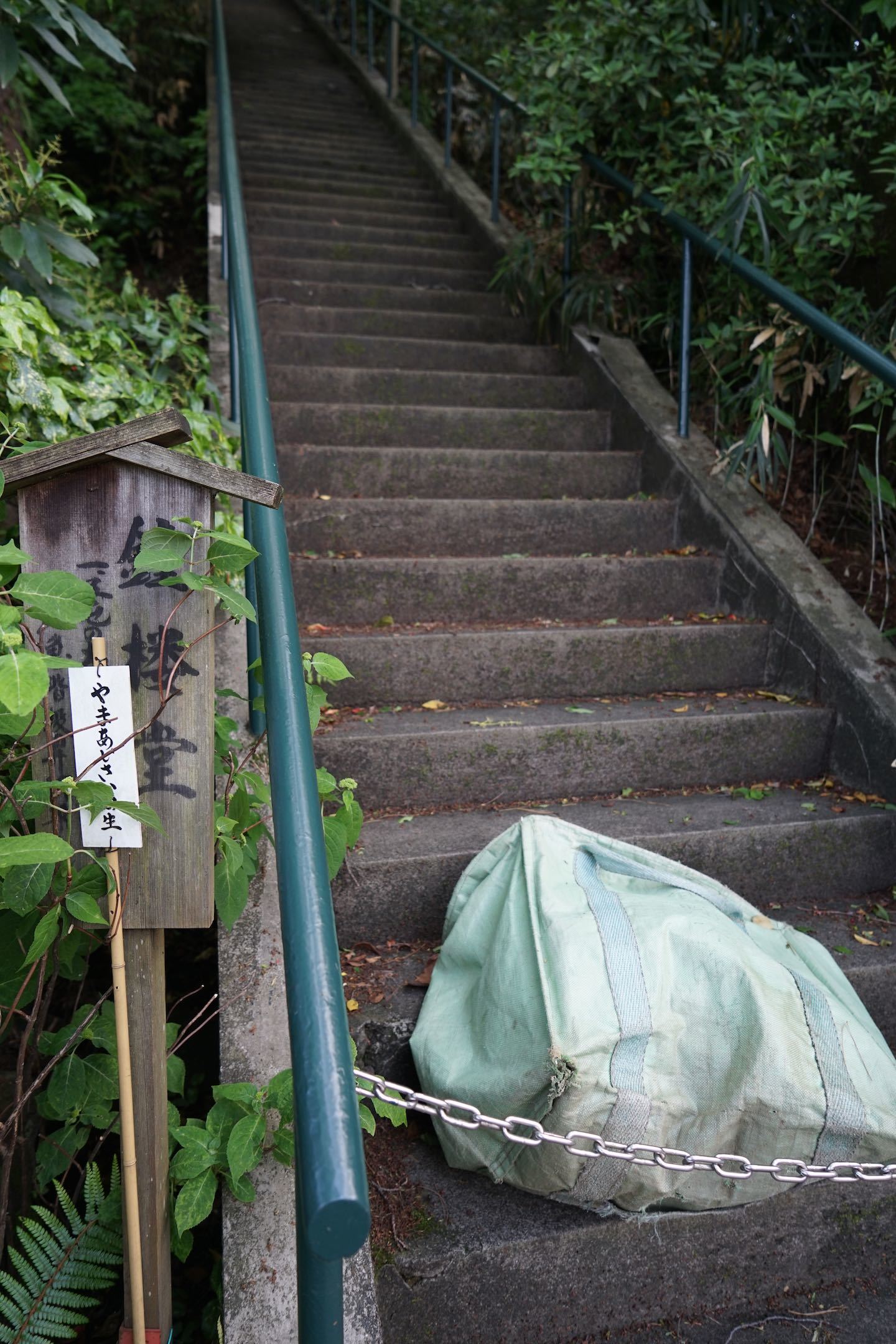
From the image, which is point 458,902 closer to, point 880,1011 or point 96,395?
point 880,1011

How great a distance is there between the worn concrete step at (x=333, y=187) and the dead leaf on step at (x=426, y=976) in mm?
5443

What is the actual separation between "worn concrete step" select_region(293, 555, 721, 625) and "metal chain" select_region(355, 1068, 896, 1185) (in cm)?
172

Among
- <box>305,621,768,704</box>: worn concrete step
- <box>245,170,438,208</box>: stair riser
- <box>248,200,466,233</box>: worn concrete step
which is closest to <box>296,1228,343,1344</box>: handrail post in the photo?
<box>305,621,768,704</box>: worn concrete step

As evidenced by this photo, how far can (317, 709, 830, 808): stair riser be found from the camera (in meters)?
2.45

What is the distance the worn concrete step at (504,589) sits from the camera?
9.68 feet

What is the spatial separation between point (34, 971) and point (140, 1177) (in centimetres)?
35

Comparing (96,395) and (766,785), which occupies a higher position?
(96,395)

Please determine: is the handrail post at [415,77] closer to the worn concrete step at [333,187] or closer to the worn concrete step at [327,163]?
the worn concrete step at [327,163]

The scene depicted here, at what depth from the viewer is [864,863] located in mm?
2492

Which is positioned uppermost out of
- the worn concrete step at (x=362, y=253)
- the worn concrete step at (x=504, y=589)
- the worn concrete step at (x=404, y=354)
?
the worn concrete step at (x=362, y=253)

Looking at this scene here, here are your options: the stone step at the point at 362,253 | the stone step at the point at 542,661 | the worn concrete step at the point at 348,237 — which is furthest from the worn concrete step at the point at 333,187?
the stone step at the point at 542,661

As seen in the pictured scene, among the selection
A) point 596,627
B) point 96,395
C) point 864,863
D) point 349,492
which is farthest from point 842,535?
point 96,395

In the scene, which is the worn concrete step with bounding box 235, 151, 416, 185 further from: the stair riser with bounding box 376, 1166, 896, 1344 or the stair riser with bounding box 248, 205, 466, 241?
the stair riser with bounding box 376, 1166, 896, 1344

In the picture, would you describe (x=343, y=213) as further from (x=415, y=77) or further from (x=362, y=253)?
(x=415, y=77)
